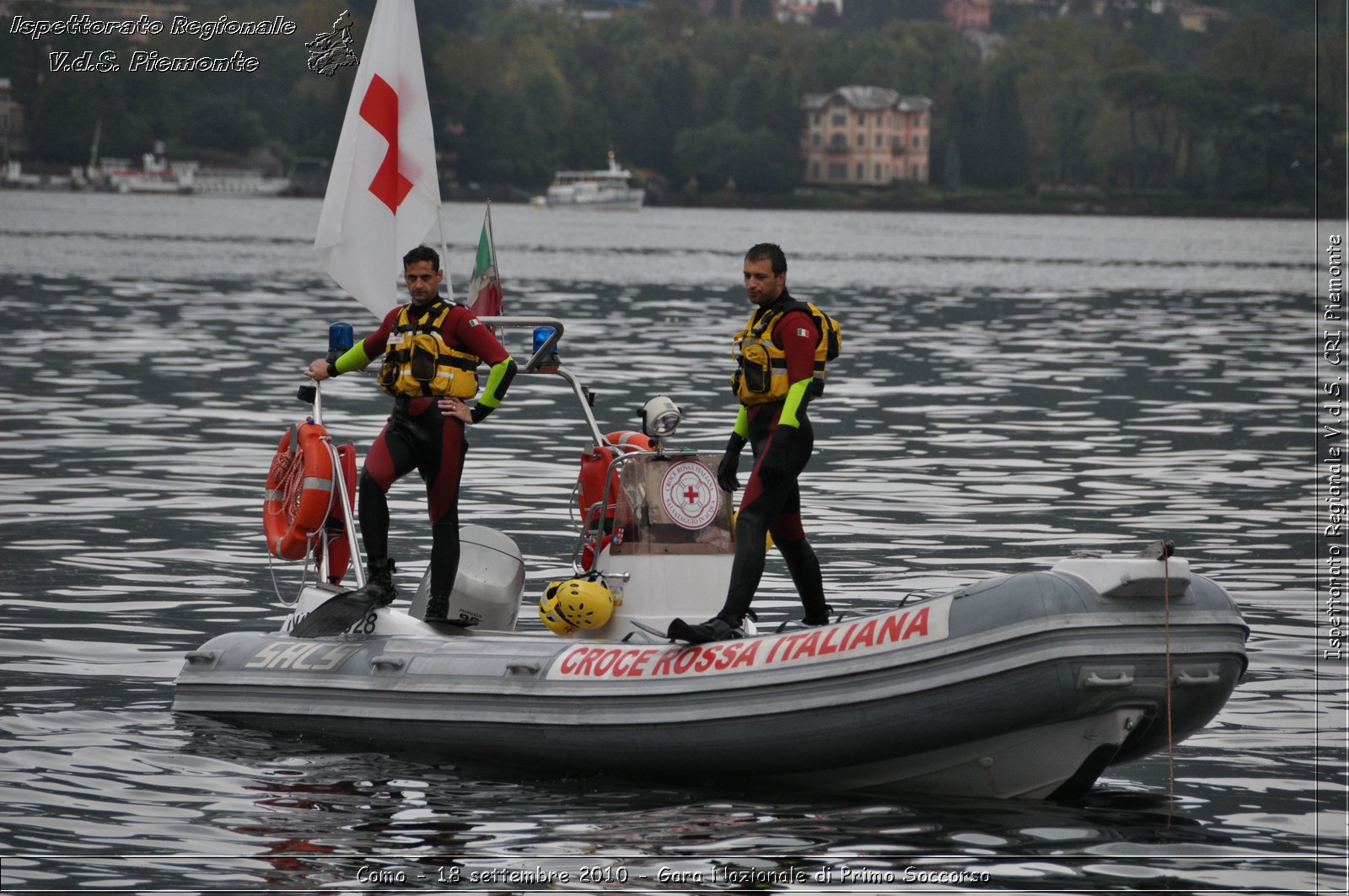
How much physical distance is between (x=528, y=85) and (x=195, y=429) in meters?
141

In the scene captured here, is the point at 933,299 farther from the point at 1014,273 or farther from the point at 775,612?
the point at 775,612

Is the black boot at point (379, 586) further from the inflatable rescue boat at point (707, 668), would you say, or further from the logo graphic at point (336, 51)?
the logo graphic at point (336, 51)

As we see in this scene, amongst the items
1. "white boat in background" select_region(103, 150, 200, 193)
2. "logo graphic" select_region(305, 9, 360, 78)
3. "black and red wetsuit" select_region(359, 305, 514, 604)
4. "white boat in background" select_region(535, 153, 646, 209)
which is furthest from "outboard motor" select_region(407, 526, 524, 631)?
"white boat in background" select_region(103, 150, 200, 193)

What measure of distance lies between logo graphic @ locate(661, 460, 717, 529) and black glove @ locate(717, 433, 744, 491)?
32cm

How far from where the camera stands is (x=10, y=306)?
35812 millimetres

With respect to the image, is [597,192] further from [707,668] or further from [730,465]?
[707,668]

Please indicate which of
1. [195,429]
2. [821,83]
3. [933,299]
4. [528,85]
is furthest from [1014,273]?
[821,83]

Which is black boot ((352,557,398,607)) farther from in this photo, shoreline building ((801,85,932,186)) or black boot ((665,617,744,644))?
shoreline building ((801,85,932,186))

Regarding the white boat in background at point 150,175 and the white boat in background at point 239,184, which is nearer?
the white boat in background at point 150,175

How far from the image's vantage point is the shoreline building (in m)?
165

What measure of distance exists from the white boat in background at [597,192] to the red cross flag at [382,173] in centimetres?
12719

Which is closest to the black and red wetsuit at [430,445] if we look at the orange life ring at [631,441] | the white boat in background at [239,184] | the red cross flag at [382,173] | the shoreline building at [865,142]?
the orange life ring at [631,441]

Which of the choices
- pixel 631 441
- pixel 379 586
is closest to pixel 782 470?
pixel 631 441

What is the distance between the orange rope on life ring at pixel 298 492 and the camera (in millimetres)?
9938
